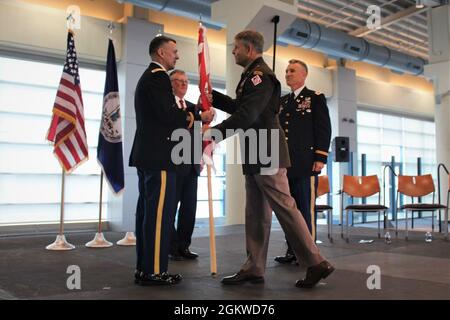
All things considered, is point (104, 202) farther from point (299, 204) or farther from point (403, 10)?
point (403, 10)

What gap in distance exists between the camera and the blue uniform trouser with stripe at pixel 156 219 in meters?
2.82

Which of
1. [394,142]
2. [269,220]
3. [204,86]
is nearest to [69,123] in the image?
[204,86]

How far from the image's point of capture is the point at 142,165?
2836 millimetres

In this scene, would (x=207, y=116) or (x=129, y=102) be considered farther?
(x=129, y=102)

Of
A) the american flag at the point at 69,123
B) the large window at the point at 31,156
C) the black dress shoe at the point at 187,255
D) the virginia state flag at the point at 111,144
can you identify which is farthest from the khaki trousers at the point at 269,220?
the large window at the point at 31,156

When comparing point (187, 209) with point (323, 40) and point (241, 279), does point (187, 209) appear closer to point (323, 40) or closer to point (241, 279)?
point (241, 279)

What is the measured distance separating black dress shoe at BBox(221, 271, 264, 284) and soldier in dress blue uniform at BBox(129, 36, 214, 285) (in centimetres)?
32

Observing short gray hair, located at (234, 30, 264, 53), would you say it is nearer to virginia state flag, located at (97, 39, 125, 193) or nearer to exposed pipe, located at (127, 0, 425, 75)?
virginia state flag, located at (97, 39, 125, 193)

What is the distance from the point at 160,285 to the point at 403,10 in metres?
9.60

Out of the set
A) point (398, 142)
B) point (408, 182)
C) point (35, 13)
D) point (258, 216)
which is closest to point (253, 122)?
point (258, 216)

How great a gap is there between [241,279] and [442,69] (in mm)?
8276

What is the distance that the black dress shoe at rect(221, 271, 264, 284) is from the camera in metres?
2.86

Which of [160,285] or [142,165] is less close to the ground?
[142,165]

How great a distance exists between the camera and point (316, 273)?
2.73m
